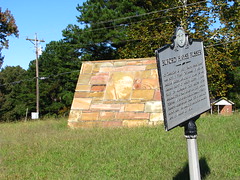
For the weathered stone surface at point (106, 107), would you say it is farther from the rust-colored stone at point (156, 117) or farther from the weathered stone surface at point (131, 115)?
the rust-colored stone at point (156, 117)

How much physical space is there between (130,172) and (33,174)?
1.56 meters

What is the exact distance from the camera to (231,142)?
6.38 meters

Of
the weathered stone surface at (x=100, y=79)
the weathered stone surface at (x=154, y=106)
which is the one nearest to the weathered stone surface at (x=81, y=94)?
the weathered stone surface at (x=100, y=79)

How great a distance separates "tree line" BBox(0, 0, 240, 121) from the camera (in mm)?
19984

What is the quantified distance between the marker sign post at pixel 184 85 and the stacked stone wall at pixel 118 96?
16.9 ft

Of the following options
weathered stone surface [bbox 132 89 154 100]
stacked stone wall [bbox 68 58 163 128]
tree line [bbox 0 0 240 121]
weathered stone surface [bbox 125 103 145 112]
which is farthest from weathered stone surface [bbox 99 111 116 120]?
tree line [bbox 0 0 240 121]

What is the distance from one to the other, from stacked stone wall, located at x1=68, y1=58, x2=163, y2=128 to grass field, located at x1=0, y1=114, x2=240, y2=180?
110 centimetres

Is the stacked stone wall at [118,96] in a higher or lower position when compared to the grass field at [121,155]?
higher

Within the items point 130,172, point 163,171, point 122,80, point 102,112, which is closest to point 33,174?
point 130,172

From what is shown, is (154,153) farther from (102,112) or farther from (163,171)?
(102,112)

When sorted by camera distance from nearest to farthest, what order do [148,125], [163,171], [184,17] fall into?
[163,171]
[148,125]
[184,17]

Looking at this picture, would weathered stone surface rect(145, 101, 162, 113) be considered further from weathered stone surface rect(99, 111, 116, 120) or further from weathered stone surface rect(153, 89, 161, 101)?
weathered stone surface rect(99, 111, 116, 120)

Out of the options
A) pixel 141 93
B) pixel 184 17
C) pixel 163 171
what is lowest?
pixel 163 171

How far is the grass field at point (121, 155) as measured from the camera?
5.06m
